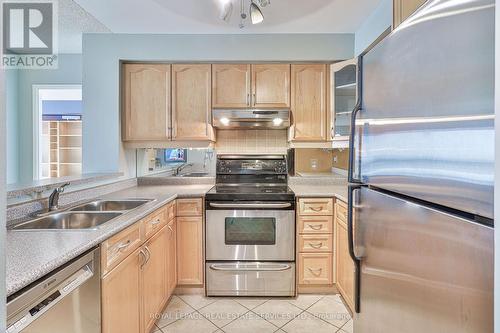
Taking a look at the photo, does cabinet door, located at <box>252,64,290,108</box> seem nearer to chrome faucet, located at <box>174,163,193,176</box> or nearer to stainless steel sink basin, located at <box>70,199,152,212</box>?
chrome faucet, located at <box>174,163,193,176</box>

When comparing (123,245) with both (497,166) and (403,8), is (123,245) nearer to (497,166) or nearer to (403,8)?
(497,166)

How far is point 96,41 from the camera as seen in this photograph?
2.79 metres

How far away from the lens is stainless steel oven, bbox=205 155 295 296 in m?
2.43

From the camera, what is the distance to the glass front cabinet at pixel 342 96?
8.52 feet

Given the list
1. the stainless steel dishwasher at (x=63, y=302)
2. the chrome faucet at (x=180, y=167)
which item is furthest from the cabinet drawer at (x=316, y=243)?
the stainless steel dishwasher at (x=63, y=302)

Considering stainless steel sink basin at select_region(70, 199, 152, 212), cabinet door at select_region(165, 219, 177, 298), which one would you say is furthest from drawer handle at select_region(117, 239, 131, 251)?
cabinet door at select_region(165, 219, 177, 298)

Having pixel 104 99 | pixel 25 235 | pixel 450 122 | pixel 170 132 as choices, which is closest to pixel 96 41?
pixel 104 99

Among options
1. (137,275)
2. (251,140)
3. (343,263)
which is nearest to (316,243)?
(343,263)

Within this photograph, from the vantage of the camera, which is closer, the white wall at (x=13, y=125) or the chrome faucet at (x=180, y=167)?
the chrome faucet at (x=180, y=167)

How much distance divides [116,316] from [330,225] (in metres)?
1.76

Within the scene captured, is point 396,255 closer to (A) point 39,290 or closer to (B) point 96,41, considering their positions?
(A) point 39,290

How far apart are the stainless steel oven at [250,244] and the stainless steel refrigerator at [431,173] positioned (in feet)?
3.99

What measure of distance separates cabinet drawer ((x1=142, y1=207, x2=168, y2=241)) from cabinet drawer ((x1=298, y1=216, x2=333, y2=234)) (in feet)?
3.74

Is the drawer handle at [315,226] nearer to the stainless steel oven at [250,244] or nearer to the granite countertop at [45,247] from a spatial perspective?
the stainless steel oven at [250,244]
